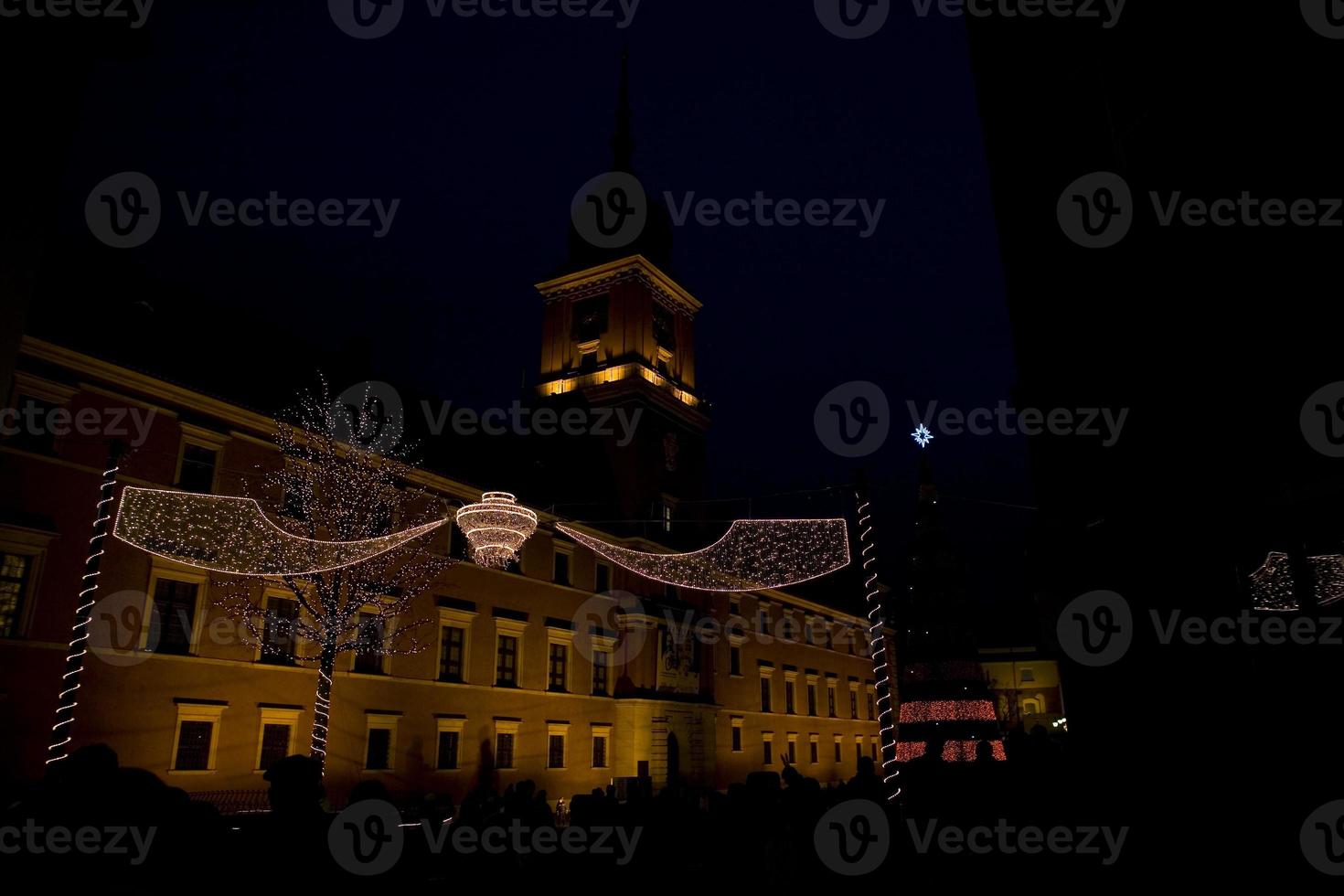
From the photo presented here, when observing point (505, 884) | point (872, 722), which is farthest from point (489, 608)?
point (872, 722)

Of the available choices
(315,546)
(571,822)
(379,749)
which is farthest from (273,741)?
(571,822)

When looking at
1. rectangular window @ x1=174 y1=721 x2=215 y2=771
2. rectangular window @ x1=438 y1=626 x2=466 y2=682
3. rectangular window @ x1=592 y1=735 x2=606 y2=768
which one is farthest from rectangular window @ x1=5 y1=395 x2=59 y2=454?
rectangular window @ x1=592 y1=735 x2=606 y2=768

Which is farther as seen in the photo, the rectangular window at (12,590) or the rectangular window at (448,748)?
the rectangular window at (448,748)

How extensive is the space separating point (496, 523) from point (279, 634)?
28.0 feet

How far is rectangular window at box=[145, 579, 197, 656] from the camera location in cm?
1953

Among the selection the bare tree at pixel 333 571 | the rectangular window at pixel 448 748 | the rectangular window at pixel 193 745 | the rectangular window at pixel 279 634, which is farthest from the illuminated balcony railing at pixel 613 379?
the rectangular window at pixel 193 745

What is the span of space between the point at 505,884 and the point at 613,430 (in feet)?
104

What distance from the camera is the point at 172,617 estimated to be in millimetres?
20000

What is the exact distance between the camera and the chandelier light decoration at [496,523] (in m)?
18.4

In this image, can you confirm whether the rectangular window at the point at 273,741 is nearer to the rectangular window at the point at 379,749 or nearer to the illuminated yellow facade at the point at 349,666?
the illuminated yellow facade at the point at 349,666

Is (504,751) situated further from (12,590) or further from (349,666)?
(12,590)

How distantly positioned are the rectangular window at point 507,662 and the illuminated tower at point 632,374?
A: 857 centimetres

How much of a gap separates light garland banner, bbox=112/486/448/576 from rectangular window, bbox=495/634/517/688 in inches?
350

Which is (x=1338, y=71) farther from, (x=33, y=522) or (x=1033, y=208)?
(x=33, y=522)
